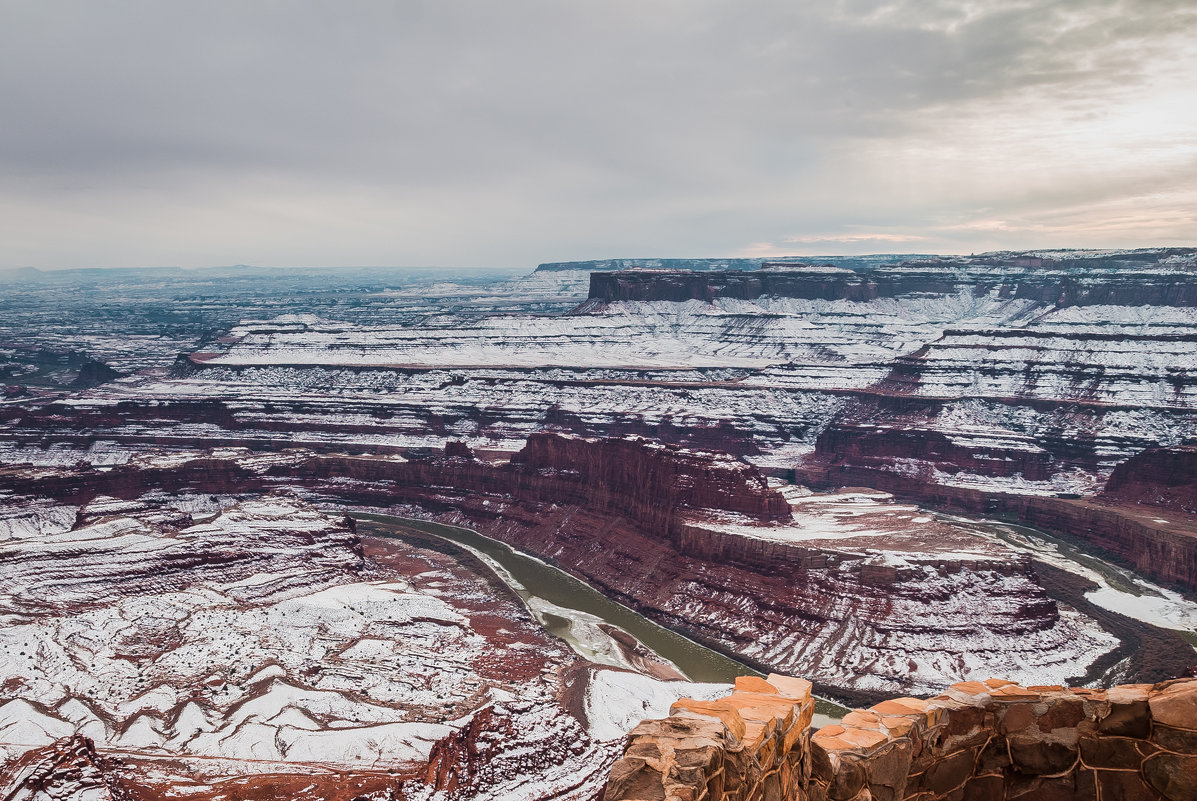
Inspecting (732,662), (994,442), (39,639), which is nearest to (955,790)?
(732,662)

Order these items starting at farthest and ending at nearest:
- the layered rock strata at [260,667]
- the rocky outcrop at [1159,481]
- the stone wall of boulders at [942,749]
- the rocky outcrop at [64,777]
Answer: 1. the rocky outcrop at [1159,481]
2. the layered rock strata at [260,667]
3. the rocky outcrop at [64,777]
4. the stone wall of boulders at [942,749]

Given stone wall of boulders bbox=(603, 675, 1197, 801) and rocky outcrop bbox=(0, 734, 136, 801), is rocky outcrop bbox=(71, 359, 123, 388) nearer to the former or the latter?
rocky outcrop bbox=(0, 734, 136, 801)

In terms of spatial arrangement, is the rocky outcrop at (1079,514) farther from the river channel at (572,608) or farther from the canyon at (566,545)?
the river channel at (572,608)

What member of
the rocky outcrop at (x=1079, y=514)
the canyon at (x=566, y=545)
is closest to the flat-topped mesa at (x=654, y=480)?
the canyon at (x=566, y=545)

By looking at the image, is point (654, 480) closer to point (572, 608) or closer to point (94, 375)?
point (572, 608)

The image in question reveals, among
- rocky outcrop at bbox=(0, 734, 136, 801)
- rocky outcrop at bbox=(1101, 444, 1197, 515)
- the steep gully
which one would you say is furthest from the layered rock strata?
rocky outcrop at bbox=(1101, 444, 1197, 515)

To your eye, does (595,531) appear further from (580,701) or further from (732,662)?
(580,701)
